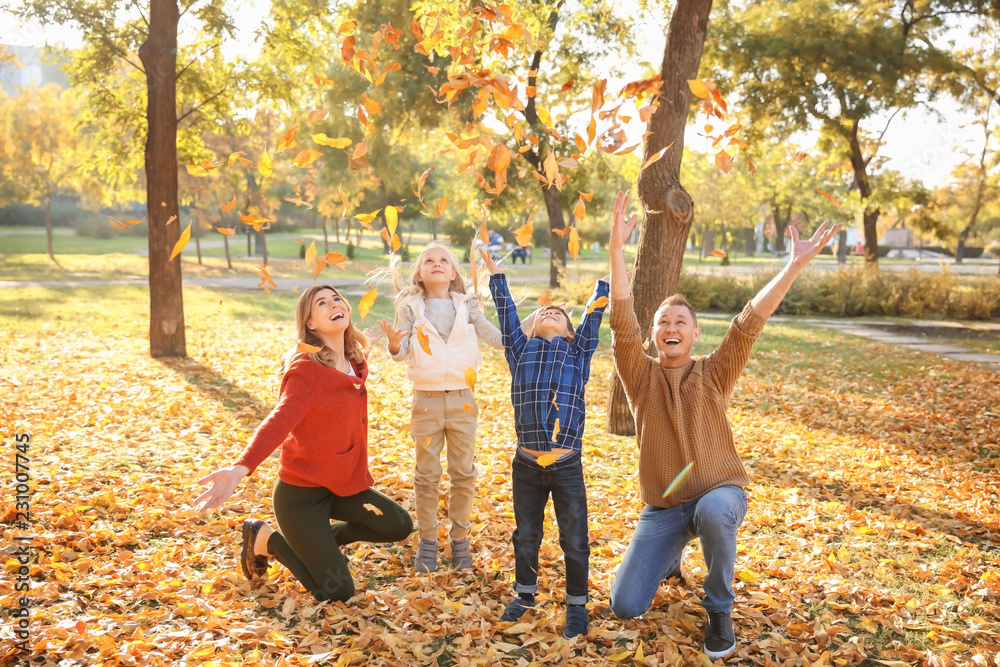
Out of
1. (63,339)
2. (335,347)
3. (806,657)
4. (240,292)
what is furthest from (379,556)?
(240,292)

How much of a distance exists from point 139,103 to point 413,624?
1103 centimetres

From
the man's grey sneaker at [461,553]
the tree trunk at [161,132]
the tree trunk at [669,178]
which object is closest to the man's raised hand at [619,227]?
the man's grey sneaker at [461,553]

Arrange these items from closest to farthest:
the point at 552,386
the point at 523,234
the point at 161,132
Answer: the point at 552,386, the point at 523,234, the point at 161,132

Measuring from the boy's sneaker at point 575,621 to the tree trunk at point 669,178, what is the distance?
3.47 metres

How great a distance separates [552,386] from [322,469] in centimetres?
124

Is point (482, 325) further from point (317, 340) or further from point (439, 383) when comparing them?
point (317, 340)

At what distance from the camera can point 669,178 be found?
20.7 ft

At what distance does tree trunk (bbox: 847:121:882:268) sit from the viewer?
19309 mm

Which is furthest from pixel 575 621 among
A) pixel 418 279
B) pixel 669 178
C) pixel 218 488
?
pixel 669 178

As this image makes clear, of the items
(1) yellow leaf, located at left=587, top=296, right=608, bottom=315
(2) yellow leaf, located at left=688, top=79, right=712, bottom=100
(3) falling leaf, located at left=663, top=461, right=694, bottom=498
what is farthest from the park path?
(1) yellow leaf, located at left=587, top=296, right=608, bottom=315

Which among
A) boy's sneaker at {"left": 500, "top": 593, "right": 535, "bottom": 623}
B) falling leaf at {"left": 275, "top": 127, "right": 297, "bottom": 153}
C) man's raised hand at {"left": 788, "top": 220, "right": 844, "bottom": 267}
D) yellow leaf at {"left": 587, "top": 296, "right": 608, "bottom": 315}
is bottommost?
boy's sneaker at {"left": 500, "top": 593, "right": 535, "bottom": 623}

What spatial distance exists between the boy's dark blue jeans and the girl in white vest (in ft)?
2.04

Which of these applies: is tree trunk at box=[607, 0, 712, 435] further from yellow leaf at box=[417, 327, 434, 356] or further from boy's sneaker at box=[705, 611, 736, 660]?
boy's sneaker at box=[705, 611, 736, 660]

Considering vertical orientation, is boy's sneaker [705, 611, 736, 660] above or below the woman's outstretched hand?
below
